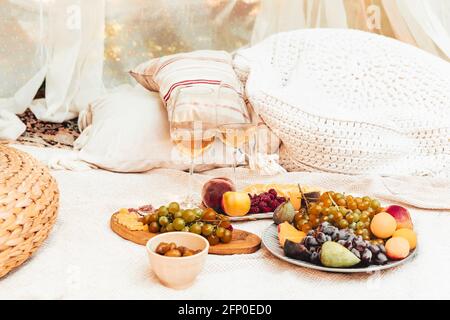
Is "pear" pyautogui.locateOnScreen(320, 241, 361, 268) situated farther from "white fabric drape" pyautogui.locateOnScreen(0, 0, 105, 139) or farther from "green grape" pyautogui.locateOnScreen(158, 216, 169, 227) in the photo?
"white fabric drape" pyautogui.locateOnScreen(0, 0, 105, 139)

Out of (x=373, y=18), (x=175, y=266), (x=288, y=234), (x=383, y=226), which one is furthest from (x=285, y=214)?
(x=373, y=18)

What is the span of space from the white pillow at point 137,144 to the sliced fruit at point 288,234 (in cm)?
65

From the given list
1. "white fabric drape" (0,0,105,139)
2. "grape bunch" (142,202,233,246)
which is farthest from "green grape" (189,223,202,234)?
"white fabric drape" (0,0,105,139)

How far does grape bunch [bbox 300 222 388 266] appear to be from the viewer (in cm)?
100

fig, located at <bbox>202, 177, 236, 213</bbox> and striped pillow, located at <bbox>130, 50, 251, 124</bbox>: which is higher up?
striped pillow, located at <bbox>130, 50, 251, 124</bbox>

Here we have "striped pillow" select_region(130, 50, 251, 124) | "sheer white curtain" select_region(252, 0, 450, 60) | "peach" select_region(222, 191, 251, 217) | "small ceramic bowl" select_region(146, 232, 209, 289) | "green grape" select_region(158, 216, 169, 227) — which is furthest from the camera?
"sheer white curtain" select_region(252, 0, 450, 60)

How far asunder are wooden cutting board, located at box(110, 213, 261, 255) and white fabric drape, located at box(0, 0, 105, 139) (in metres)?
1.21

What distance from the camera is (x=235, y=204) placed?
4.16ft

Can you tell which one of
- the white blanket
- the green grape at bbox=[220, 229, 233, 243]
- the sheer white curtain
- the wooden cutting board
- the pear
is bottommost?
the white blanket

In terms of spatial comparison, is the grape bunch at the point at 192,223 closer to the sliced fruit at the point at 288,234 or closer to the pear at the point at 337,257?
the sliced fruit at the point at 288,234

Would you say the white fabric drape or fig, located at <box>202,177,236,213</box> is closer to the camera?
fig, located at <box>202,177,236,213</box>

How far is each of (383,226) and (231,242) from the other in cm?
29

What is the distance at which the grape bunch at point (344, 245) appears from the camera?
1.00 meters

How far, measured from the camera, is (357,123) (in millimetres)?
1581
